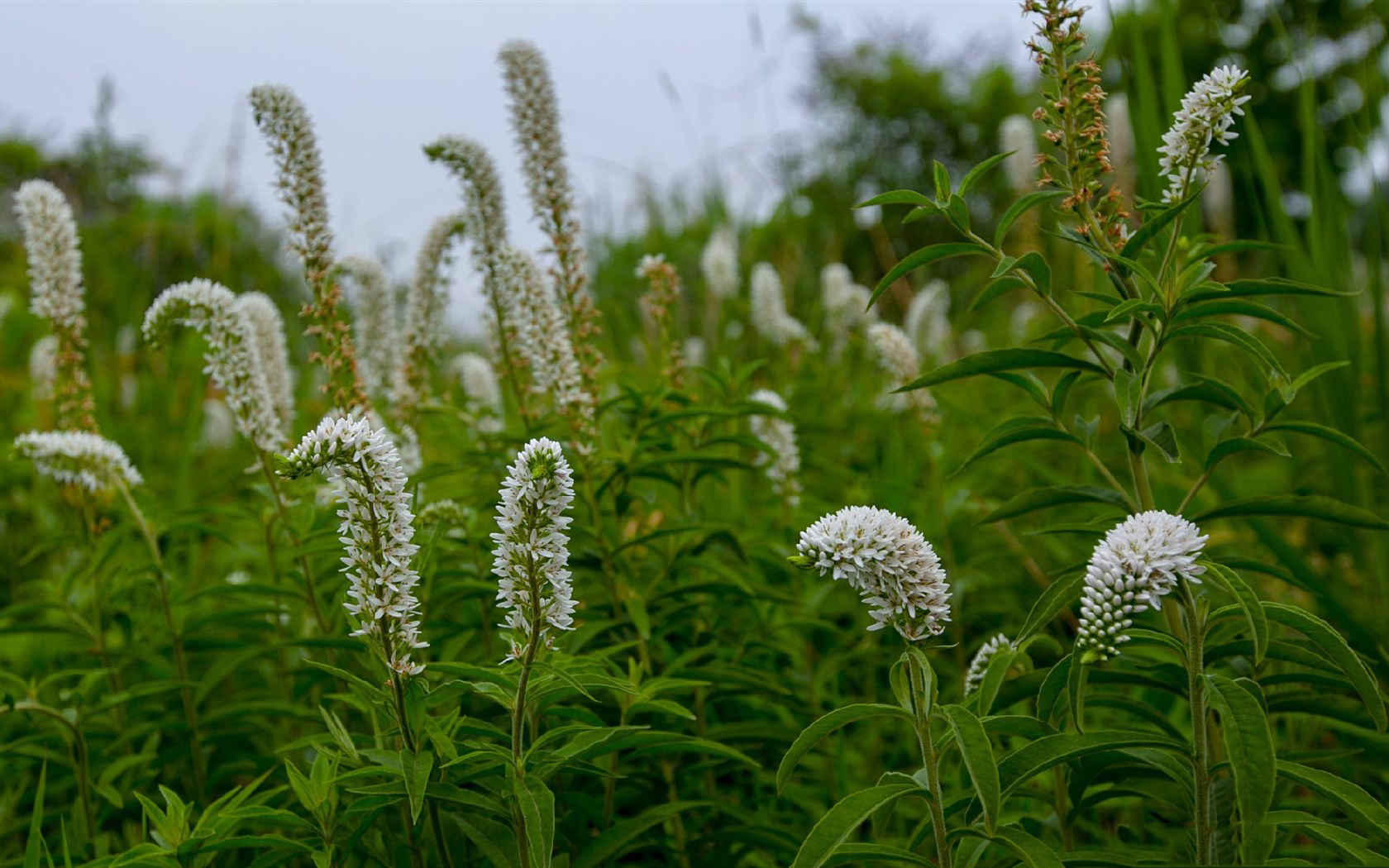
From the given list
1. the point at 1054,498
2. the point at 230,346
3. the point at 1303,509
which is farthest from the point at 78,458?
the point at 1303,509

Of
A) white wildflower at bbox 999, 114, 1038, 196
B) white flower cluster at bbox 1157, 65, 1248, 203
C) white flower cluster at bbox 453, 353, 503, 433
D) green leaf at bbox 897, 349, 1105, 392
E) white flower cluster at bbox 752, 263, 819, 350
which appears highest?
white wildflower at bbox 999, 114, 1038, 196

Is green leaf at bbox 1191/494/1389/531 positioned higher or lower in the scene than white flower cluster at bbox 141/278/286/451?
lower

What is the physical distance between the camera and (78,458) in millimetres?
2844

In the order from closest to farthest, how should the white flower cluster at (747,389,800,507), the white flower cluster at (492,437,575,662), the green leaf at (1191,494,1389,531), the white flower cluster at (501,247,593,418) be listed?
the white flower cluster at (492,437,575,662) < the green leaf at (1191,494,1389,531) < the white flower cluster at (501,247,593,418) < the white flower cluster at (747,389,800,507)

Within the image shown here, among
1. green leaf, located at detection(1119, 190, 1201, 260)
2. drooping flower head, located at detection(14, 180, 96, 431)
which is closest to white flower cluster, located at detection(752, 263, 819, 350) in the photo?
drooping flower head, located at detection(14, 180, 96, 431)

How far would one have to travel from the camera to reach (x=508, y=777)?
1718 mm

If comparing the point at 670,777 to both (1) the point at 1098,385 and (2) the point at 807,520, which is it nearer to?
(2) the point at 807,520

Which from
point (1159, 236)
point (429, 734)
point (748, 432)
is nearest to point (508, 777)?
point (429, 734)

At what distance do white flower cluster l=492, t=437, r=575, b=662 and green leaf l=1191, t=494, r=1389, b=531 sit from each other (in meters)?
1.09

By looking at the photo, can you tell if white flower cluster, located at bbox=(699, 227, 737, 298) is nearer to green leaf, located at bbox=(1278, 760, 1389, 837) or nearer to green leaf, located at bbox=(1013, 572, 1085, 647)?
green leaf, located at bbox=(1013, 572, 1085, 647)

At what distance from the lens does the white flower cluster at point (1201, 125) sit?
1805 mm

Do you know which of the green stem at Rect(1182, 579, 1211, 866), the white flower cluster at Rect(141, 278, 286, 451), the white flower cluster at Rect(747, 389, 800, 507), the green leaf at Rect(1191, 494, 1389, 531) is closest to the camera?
the green stem at Rect(1182, 579, 1211, 866)

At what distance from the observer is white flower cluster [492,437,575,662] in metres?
1.54

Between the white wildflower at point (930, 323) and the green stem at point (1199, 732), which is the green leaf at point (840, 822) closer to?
the green stem at point (1199, 732)
